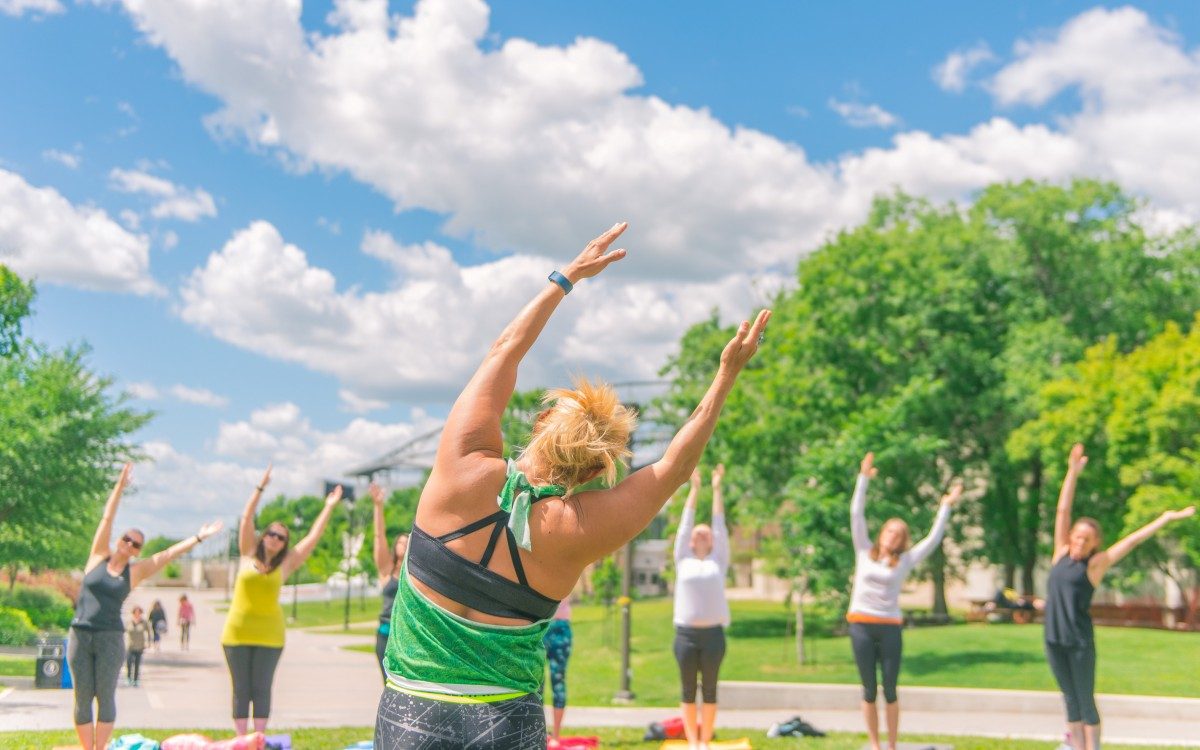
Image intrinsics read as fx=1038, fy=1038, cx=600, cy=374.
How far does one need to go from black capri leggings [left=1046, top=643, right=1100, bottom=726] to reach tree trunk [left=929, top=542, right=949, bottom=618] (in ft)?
78.8

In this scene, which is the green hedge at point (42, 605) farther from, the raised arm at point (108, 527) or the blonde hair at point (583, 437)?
the blonde hair at point (583, 437)

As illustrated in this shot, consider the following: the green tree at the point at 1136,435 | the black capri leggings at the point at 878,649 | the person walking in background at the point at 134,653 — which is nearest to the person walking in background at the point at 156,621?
the person walking in background at the point at 134,653

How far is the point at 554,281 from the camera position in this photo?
3.25 meters

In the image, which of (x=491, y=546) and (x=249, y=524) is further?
(x=249, y=524)

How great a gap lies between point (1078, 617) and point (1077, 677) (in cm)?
48

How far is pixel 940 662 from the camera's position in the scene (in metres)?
22.8

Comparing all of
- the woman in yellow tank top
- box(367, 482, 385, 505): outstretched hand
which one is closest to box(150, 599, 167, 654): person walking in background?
the woman in yellow tank top

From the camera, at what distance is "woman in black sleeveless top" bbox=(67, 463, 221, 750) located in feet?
26.1

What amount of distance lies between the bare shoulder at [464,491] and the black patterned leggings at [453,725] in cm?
47

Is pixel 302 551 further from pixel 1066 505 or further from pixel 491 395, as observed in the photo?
pixel 1066 505

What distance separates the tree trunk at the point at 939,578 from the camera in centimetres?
3212

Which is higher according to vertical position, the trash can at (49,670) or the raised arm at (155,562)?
the raised arm at (155,562)

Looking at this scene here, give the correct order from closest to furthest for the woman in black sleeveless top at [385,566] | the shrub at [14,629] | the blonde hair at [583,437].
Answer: the blonde hair at [583,437] < the woman in black sleeveless top at [385,566] < the shrub at [14,629]

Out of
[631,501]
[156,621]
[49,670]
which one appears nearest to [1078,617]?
[631,501]
